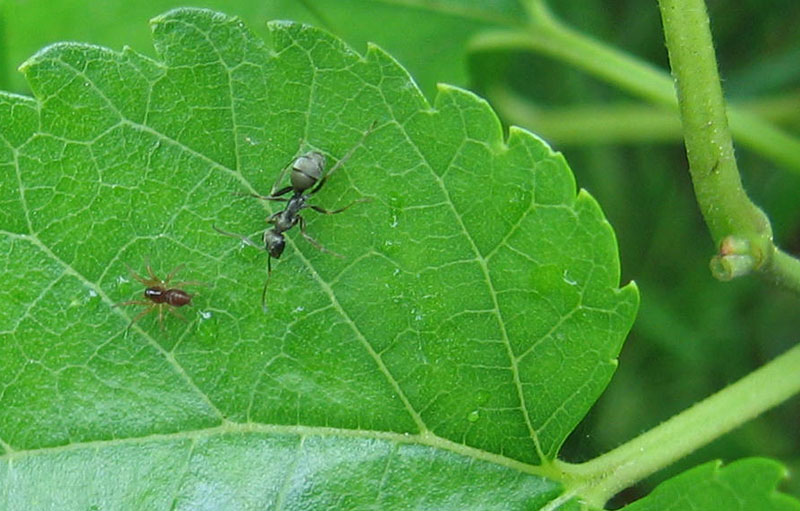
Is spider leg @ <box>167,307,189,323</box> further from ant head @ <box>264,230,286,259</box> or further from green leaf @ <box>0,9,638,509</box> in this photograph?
ant head @ <box>264,230,286,259</box>

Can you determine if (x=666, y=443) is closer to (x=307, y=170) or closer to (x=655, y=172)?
(x=307, y=170)

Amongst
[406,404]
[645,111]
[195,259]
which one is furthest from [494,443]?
[645,111]

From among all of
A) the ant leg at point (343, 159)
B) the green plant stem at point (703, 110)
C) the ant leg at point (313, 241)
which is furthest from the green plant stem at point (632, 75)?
the ant leg at point (313, 241)

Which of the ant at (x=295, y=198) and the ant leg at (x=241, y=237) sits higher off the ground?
the ant at (x=295, y=198)

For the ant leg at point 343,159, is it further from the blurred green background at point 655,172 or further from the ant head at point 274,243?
the blurred green background at point 655,172

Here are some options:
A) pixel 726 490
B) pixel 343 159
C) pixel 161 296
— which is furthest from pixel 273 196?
pixel 726 490

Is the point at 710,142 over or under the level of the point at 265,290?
over
